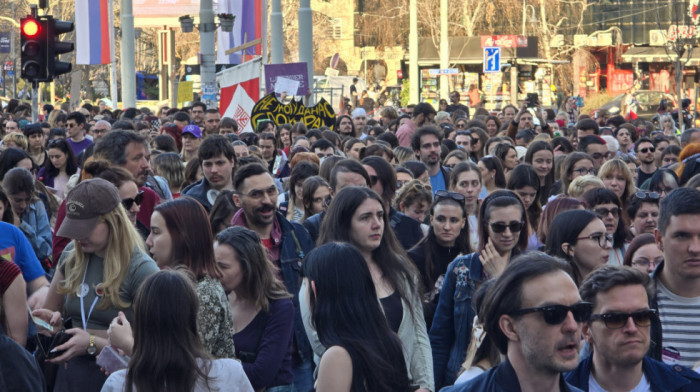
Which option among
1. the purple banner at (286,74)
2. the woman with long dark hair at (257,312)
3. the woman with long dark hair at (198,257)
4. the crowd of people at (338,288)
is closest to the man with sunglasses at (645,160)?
the crowd of people at (338,288)

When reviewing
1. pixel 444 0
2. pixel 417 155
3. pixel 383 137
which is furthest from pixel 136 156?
pixel 444 0

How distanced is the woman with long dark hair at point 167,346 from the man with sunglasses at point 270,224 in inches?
84.3

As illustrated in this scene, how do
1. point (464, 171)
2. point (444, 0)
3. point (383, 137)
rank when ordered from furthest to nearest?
Result: point (444, 0) → point (383, 137) → point (464, 171)

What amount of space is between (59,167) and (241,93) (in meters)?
7.02

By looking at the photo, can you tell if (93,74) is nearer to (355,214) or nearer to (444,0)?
(444,0)

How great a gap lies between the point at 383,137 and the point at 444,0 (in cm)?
2544

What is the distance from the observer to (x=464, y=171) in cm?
884

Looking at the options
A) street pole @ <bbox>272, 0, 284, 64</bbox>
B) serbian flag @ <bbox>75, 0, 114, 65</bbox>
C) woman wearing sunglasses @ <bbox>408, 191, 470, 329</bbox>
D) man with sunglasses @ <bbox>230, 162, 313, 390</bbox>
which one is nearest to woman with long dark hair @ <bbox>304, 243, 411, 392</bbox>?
man with sunglasses @ <bbox>230, 162, 313, 390</bbox>

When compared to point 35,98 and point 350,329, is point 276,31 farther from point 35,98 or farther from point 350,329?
point 350,329

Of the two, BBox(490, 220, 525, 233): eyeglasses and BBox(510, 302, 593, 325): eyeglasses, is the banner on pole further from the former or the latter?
BBox(510, 302, 593, 325): eyeglasses

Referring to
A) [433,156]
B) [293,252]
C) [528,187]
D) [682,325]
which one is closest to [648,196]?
[528,187]

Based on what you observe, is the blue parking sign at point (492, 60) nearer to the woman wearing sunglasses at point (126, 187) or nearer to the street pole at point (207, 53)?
the street pole at point (207, 53)

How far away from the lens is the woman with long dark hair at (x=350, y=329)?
14.4ft

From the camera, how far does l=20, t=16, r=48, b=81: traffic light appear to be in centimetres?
1303
